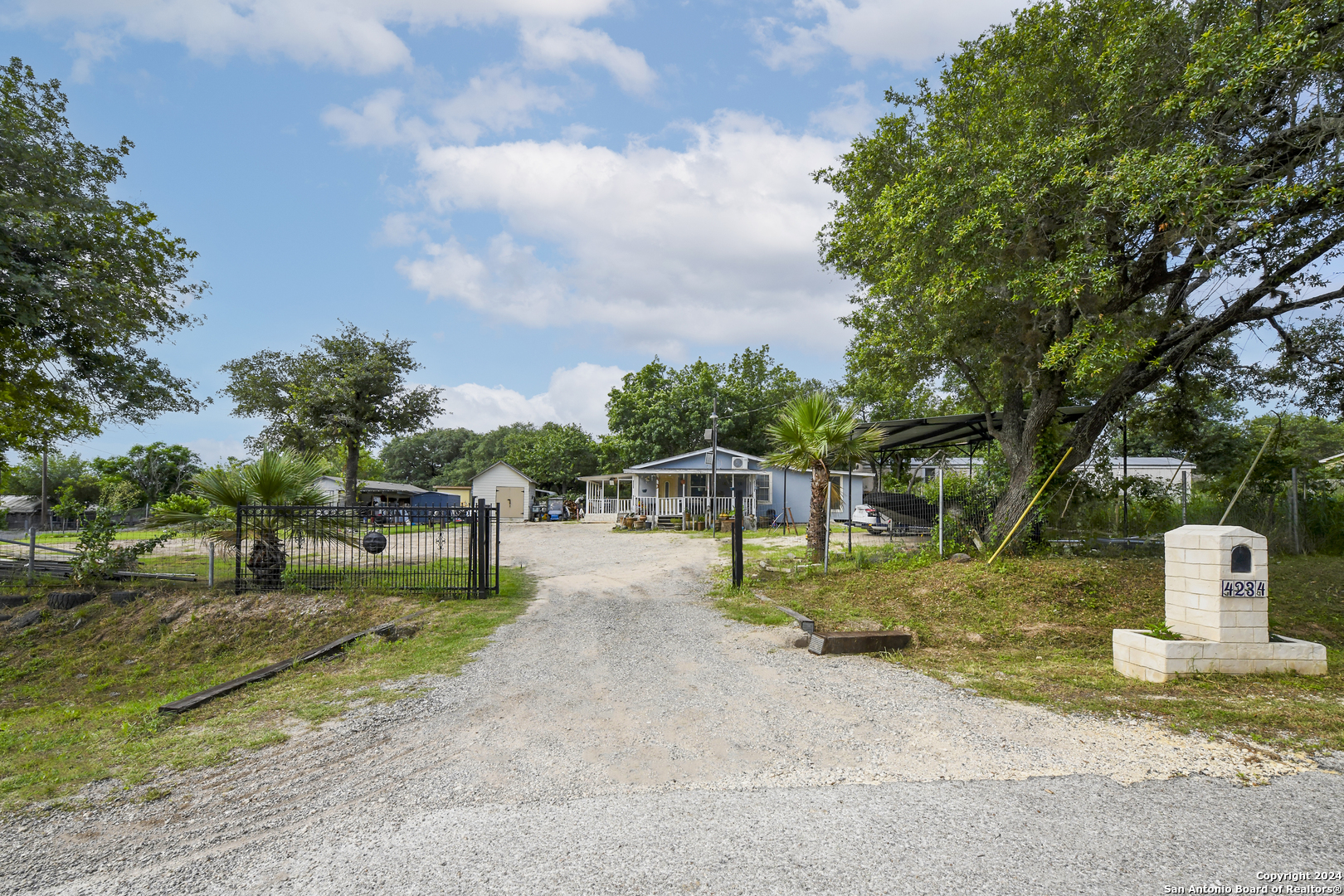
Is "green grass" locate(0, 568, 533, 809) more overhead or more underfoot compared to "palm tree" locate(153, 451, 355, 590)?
more underfoot

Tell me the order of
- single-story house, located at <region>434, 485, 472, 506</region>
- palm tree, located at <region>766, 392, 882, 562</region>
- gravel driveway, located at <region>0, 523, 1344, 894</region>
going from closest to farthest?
gravel driveway, located at <region>0, 523, 1344, 894</region> < palm tree, located at <region>766, 392, 882, 562</region> < single-story house, located at <region>434, 485, 472, 506</region>

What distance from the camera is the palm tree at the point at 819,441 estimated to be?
37.9 feet

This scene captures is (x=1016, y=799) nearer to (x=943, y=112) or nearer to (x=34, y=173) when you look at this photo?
(x=943, y=112)

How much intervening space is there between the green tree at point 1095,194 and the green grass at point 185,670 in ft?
26.8

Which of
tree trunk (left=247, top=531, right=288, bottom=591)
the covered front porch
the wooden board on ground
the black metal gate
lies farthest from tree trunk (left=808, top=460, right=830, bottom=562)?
the covered front porch

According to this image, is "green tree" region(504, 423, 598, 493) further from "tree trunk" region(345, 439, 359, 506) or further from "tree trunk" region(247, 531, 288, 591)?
"tree trunk" region(247, 531, 288, 591)

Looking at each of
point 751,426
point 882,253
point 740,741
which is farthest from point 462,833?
point 751,426

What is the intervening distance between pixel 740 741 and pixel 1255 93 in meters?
9.42

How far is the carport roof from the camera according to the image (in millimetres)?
12711

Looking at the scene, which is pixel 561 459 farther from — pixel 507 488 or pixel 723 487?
pixel 723 487

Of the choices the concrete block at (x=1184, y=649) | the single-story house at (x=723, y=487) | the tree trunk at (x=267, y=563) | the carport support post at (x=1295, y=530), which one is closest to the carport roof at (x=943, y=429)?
the carport support post at (x=1295, y=530)

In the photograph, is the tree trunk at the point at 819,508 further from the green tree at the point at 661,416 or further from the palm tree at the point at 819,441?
the green tree at the point at 661,416

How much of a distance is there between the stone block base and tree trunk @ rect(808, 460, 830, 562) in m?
6.32

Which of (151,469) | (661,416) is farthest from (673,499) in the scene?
(151,469)
